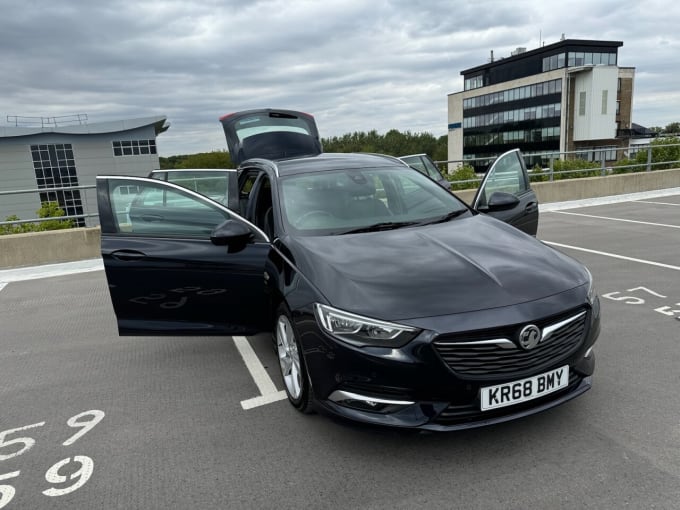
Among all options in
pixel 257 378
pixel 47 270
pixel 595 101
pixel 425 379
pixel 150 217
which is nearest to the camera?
pixel 425 379

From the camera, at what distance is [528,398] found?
2596 millimetres

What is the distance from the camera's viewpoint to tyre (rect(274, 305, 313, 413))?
3.04m

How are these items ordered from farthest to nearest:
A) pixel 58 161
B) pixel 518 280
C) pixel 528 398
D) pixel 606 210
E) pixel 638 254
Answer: pixel 58 161 < pixel 606 210 < pixel 638 254 < pixel 518 280 < pixel 528 398

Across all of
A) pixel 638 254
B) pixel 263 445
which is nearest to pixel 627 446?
pixel 263 445

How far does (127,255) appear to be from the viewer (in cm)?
373

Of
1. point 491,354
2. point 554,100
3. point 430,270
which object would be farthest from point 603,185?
point 554,100

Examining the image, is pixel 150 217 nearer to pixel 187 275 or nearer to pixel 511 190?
pixel 187 275

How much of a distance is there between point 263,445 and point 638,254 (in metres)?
6.14

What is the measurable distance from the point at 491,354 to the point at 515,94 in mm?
78886

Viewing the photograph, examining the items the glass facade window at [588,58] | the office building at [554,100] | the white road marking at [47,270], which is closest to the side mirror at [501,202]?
the white road marking at [47,270]

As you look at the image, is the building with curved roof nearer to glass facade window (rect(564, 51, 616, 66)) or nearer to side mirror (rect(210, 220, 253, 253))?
glass facade window (rect(564, 51, 616, 66))

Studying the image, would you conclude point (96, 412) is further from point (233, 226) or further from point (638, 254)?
point (638, 254)

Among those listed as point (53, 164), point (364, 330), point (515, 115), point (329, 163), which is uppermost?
point (515, 115)

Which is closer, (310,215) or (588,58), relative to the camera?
(310,215)
